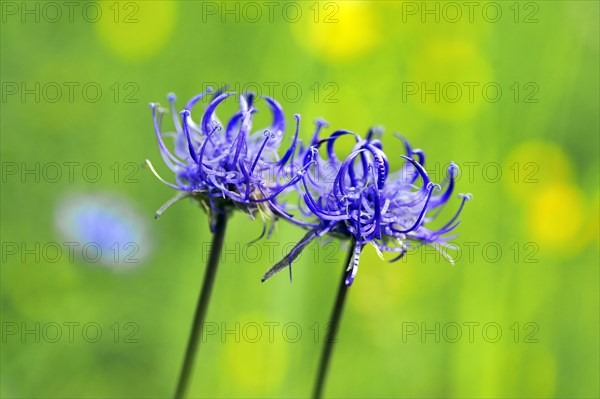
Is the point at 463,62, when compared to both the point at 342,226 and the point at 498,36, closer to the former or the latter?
the point at 498,36

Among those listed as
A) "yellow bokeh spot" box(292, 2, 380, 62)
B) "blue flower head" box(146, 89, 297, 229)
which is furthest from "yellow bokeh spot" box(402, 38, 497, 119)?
"blue flower head" box(146, 89, 297, 229)

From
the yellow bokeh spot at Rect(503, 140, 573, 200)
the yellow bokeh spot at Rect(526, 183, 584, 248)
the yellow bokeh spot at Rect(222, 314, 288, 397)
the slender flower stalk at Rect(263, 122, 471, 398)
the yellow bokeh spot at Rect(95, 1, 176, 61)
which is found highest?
the yellow bokeh spot at Rect(95, 1, 176, 61)

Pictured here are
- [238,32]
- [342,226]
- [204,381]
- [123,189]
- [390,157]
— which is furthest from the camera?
[238,32]

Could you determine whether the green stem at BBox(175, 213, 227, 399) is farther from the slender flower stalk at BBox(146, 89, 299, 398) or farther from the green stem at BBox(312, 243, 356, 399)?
the green stem at BBox(312, 243, 356, 399)

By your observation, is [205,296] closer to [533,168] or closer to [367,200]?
[367,200]

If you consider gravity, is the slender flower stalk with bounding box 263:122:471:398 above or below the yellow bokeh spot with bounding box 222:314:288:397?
above

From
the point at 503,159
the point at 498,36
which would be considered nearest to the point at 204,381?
the point at 503,159
